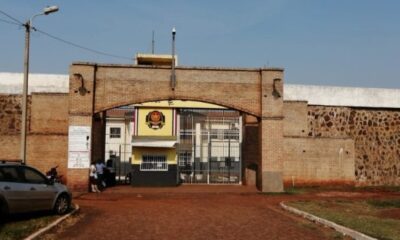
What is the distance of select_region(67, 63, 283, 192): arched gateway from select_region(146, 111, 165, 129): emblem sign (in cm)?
475

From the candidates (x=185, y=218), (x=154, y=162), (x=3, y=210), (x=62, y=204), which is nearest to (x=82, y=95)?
(x=154, y=162)

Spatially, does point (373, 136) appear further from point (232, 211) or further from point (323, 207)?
point (232, 211)

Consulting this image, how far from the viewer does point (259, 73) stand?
2580cm

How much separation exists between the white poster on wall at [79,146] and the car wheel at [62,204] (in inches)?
339

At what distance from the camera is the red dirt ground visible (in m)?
12.4

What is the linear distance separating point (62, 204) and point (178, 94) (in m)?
10.7

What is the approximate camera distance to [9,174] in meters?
13.6

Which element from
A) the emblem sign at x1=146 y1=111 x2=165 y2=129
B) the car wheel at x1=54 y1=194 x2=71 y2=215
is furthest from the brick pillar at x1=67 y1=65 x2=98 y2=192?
the car wheel at x1=54 y1=194 x2=71 y2=215

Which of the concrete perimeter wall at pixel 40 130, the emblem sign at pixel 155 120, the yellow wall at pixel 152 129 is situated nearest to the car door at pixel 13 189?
the concrete perimeter wall at pixel 40 130

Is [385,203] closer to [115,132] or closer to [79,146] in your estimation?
[79,146]

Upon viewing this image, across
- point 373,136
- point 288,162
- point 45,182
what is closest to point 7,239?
point 45,182

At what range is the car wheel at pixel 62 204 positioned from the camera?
15258 millimetres

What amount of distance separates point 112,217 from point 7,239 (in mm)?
5049

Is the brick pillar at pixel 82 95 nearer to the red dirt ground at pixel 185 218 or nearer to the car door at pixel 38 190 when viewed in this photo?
the red dirt ground at pixel 185 218
